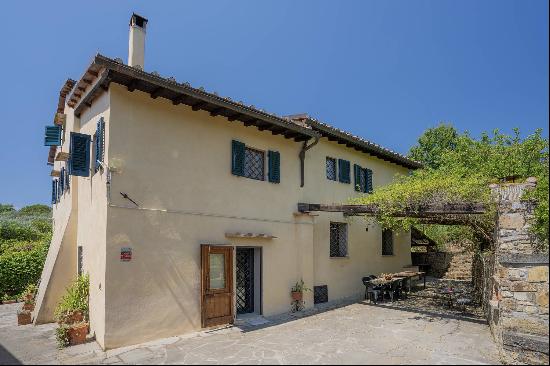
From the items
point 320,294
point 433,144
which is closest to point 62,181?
point 320,294

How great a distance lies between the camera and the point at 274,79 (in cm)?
1416

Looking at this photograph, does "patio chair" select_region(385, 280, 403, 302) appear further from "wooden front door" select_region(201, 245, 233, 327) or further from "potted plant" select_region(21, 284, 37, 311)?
"potted plant" select_region(21, 284, 37, 311)

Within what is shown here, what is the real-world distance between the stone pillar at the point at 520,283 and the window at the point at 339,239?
6.61 meters

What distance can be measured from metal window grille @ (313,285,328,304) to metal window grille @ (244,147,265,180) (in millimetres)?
4221

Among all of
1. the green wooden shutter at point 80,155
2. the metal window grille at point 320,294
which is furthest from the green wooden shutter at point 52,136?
the metal window grille at point 320,294

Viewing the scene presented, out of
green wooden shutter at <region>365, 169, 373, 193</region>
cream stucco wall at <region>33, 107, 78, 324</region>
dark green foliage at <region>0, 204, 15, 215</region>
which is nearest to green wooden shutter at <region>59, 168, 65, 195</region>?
cream stucco wall at <region>33, 107, 78, 324</region>

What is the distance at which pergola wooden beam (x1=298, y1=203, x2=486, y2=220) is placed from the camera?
8422 mm

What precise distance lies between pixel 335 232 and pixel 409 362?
729cm

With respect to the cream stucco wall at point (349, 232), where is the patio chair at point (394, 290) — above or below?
below

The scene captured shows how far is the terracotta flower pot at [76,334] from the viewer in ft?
24.5

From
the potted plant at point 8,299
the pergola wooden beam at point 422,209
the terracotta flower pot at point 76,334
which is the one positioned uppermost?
the pergola wooden beam at point 422,209

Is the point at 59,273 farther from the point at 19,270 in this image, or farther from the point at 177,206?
the point at 19,270

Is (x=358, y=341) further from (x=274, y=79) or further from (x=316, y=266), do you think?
(x=274, y=79)

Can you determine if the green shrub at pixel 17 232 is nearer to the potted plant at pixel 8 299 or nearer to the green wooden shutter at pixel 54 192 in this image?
the green wooden shutter at pixel 54 192
